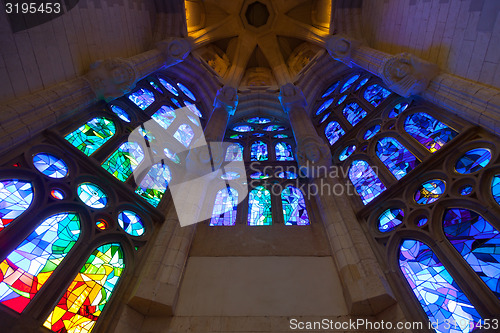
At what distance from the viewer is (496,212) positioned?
3771 millimetres

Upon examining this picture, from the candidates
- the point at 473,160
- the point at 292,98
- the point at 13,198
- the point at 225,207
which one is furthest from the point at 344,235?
the point at 292,98

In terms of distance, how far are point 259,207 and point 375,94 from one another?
198 inches

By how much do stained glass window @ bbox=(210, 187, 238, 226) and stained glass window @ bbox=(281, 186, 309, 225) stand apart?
122 cm

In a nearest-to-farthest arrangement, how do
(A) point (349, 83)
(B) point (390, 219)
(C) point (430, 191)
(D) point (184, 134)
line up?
1. (C) point (430, 191)
2. (B) point (390, 219)
3. (D) point (184, 134)
4. (A) point (349, 83)

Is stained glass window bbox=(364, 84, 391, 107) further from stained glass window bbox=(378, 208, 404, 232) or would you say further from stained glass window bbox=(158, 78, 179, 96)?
stained glass window bbox=(158, 78, 179, 96)

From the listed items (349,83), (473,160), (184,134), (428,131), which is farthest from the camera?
(349,83)

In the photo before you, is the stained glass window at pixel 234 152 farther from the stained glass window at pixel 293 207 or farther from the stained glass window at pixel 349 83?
the stained glass window at pixel 349 83

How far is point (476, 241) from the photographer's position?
3916 millimetres

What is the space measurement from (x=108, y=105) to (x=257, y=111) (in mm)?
6257

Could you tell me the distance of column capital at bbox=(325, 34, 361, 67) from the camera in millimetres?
8680

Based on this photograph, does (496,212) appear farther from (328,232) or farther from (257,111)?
(257,111)

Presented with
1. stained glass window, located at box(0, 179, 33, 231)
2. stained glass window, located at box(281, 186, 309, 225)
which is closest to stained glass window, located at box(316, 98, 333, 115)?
stained glass window, located at box(281, 186, 309, 225)

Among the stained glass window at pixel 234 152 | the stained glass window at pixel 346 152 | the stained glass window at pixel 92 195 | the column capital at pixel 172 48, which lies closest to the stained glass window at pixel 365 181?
the stained glass window at pixel 346 152

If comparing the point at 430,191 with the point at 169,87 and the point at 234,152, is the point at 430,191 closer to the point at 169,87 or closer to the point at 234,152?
the point at 234,152
